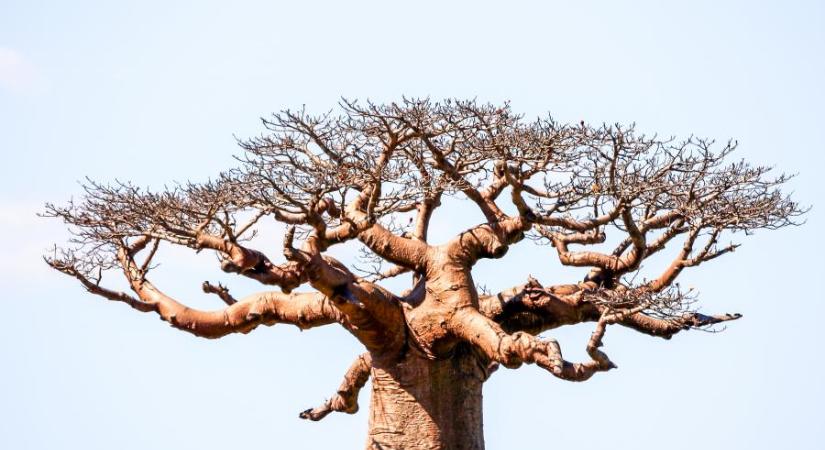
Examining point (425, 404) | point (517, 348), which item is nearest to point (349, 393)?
point (425, 404)

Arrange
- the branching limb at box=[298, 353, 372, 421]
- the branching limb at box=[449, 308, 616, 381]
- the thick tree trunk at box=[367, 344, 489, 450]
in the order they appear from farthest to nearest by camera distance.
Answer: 1. the branching limb at box=[298, 353, 372, 421]
2. the thick tree trunk at box=[367, 344, 489, 450]
3. the branching limb at box=[449, 308, 616, 381]

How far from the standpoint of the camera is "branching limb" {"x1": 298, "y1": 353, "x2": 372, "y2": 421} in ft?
42.5

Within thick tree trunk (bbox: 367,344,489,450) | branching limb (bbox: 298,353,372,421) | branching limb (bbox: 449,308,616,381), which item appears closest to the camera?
branching limb (bbox: 449,308,616,381)

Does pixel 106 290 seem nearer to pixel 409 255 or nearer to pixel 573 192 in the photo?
pixel 409 255

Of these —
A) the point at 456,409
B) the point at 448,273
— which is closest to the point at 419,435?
the point at 456,409

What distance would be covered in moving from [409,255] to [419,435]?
55.2 inches

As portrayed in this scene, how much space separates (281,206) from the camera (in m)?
11.5

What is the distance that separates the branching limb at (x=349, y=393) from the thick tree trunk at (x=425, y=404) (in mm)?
742

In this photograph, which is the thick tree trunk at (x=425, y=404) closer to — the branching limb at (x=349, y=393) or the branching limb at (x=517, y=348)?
the branching limb at (x=517, y=348)

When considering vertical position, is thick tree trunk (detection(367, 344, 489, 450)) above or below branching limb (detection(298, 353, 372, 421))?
below

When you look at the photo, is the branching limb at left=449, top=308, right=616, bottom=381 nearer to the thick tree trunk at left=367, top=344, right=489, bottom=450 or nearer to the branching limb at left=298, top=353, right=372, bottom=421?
the thick tree trunk at left=367, top=344, right=489, bottom=450

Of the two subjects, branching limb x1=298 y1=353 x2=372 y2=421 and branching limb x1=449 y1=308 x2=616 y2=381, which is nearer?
branching limb x1=449 y1=308 x2=616 y2=381

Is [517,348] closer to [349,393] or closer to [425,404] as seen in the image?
[425,404]

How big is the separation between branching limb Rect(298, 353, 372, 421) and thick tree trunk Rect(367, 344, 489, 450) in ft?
2.43
